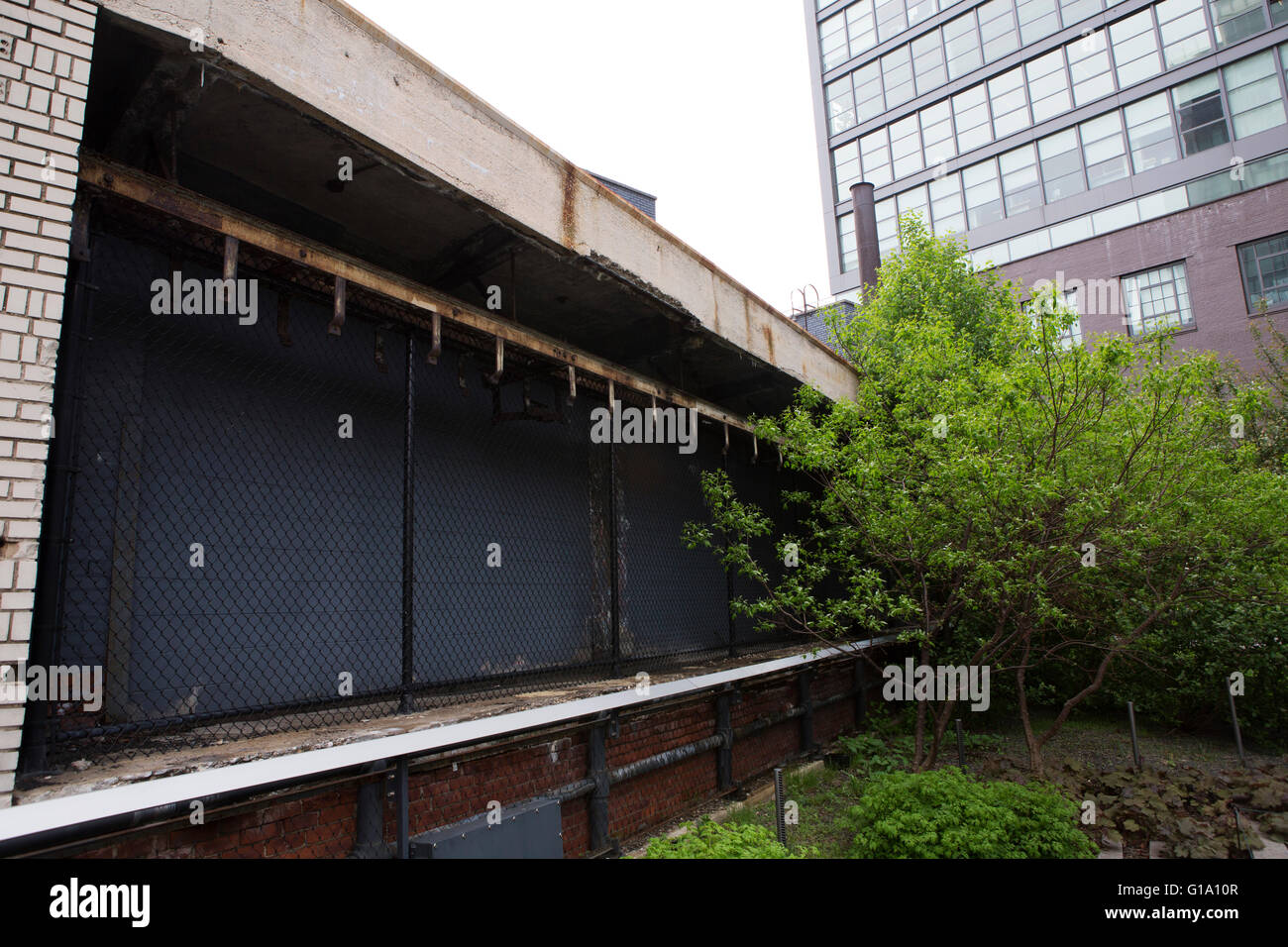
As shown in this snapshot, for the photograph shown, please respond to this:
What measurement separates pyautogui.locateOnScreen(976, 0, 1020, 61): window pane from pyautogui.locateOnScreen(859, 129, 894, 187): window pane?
4589 mm

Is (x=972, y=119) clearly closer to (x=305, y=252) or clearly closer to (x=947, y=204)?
(x=947, y=204)

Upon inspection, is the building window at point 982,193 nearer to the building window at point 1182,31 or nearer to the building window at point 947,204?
the building window at point 947,204

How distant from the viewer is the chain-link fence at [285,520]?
4.04 metres

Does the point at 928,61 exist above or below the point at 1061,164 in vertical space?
above

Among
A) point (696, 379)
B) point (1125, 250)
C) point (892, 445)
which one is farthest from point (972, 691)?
point (1125, 250)

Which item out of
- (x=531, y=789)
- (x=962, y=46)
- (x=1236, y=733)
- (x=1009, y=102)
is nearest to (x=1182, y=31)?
(x=1009, y=102)

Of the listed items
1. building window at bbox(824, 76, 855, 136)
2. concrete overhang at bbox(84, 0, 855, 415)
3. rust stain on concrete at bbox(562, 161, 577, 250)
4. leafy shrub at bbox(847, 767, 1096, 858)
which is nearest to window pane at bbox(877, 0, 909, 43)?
building window at bbox(824, 76, 855, 136)

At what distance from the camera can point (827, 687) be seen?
10.0 metres

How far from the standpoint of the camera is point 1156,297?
23.9m

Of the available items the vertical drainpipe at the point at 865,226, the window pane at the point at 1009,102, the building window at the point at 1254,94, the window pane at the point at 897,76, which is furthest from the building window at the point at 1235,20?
the vertical drainpipe at the point at 865,226

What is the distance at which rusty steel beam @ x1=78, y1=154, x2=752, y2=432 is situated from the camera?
11.5 feet

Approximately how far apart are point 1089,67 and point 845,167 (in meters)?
9.31
